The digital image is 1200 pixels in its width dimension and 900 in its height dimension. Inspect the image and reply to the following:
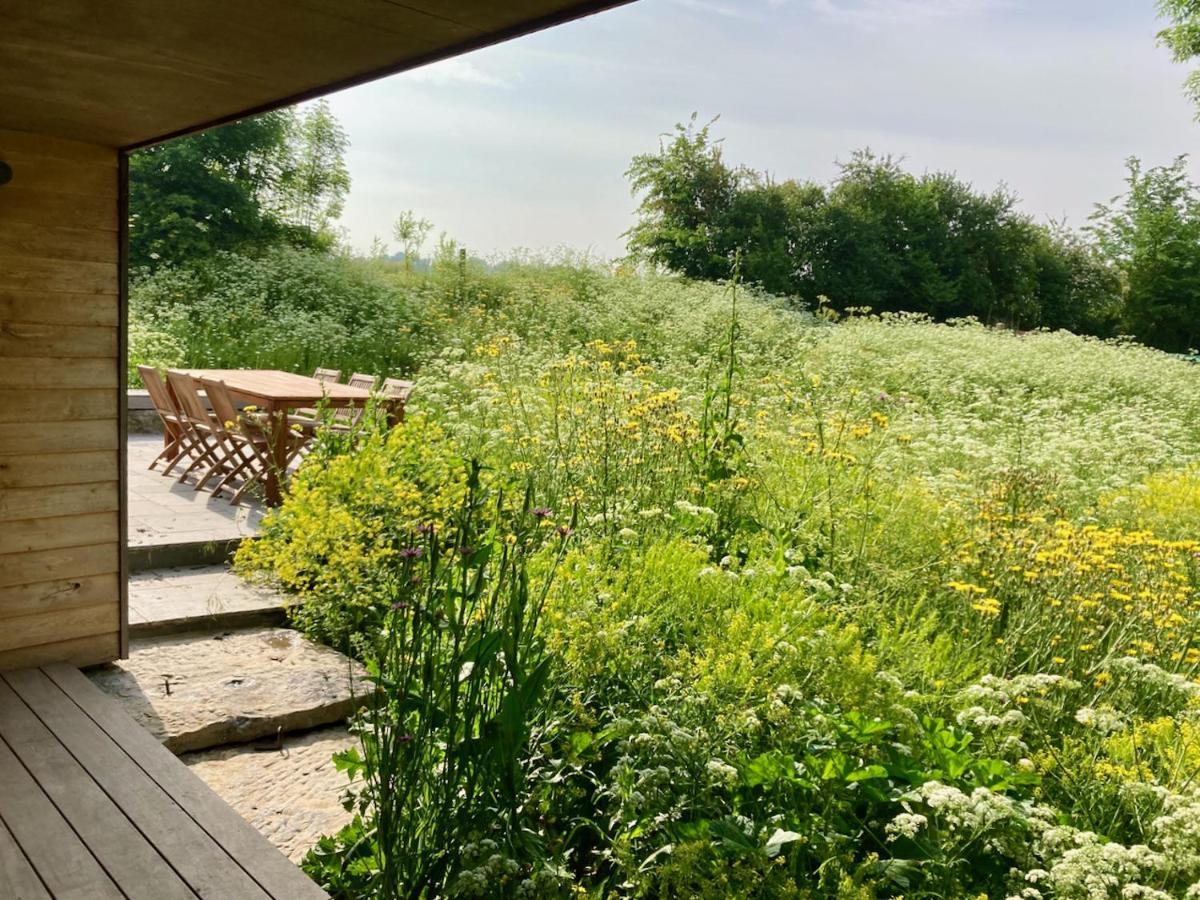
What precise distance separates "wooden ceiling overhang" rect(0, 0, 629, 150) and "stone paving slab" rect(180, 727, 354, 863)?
207 cm

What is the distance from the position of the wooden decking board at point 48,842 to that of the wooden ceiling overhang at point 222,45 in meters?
1.97

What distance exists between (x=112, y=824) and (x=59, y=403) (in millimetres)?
1821

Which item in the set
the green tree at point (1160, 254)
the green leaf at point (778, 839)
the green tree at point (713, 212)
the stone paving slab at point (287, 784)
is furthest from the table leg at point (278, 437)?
the green tree at point (1160, 254)

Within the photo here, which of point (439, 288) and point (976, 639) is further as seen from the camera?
point (439, 288)

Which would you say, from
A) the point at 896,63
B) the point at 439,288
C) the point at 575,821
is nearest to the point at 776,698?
the point at 575,821

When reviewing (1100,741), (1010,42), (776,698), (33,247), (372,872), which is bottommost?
(372,872)

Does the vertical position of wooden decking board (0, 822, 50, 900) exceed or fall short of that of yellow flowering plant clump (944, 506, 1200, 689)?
it falls short

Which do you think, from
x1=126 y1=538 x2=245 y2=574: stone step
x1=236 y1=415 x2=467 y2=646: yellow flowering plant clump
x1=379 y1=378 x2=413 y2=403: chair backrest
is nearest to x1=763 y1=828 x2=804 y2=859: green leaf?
x1=236 y1=415 x2=467 y2=646: yellow flowering plant clump

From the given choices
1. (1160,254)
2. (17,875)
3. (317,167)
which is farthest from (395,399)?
(1160,254)

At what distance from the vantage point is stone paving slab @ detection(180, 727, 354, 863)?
2.71 meters

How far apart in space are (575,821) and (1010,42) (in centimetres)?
3101

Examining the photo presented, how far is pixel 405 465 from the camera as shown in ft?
16.3

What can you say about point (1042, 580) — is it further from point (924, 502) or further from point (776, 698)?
point (776, 698)

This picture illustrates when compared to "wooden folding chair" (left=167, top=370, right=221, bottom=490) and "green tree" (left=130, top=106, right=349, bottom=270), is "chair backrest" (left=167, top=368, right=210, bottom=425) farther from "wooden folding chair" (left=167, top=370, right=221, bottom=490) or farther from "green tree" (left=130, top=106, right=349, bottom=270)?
"green tree" (left=130, top=106, right=349, bottom=270)
